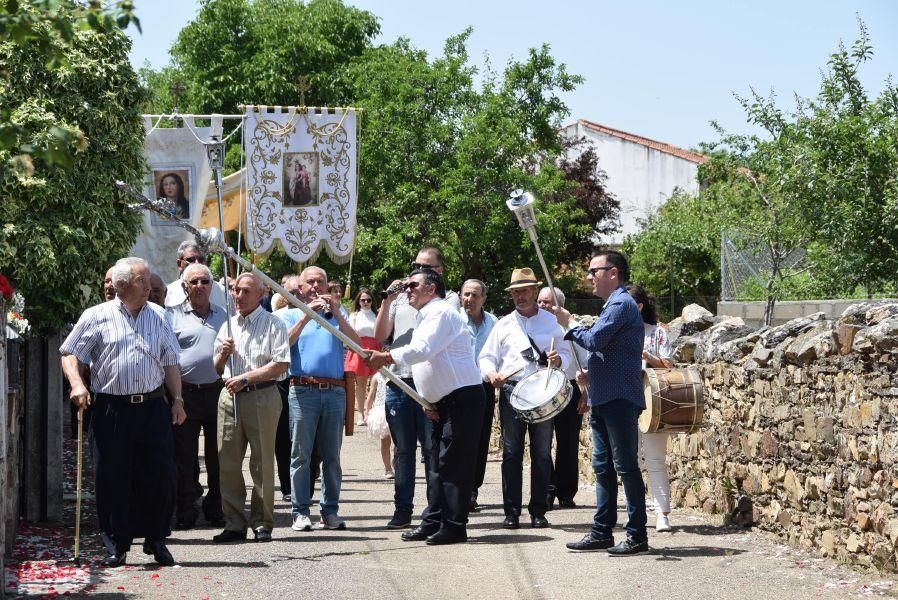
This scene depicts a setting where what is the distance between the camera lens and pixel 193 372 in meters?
10.1

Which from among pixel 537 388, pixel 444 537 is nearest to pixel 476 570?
pixel 444 537

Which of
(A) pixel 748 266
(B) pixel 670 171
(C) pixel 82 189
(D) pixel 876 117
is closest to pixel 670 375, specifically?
(C) pixel 82 189

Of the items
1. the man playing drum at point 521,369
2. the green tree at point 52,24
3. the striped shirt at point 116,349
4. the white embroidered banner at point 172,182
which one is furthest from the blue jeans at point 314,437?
the white embroidered banner at point 172,182

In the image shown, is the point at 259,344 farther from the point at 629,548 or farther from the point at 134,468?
the point at 629,548

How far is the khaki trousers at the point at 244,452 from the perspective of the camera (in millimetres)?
9422

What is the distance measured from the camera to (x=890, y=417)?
7.65 m

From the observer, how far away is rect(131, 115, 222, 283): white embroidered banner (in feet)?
58.9

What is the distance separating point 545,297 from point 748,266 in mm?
13865

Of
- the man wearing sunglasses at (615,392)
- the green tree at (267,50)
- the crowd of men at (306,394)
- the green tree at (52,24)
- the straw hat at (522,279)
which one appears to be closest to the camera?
the green tree at (52,24)

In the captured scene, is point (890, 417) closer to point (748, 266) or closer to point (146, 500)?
point (146, 500)

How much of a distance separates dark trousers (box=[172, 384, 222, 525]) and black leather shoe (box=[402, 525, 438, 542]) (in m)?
1.66

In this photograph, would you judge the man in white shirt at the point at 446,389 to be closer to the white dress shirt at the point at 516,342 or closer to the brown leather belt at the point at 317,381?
the brown leather belt at the point at 317,381

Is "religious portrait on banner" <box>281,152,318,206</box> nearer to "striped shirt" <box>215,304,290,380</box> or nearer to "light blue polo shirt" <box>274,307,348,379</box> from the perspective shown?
"light blue polo shirt" <box>274,307,348,379</box>

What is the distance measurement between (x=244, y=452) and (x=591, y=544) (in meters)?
2.59
